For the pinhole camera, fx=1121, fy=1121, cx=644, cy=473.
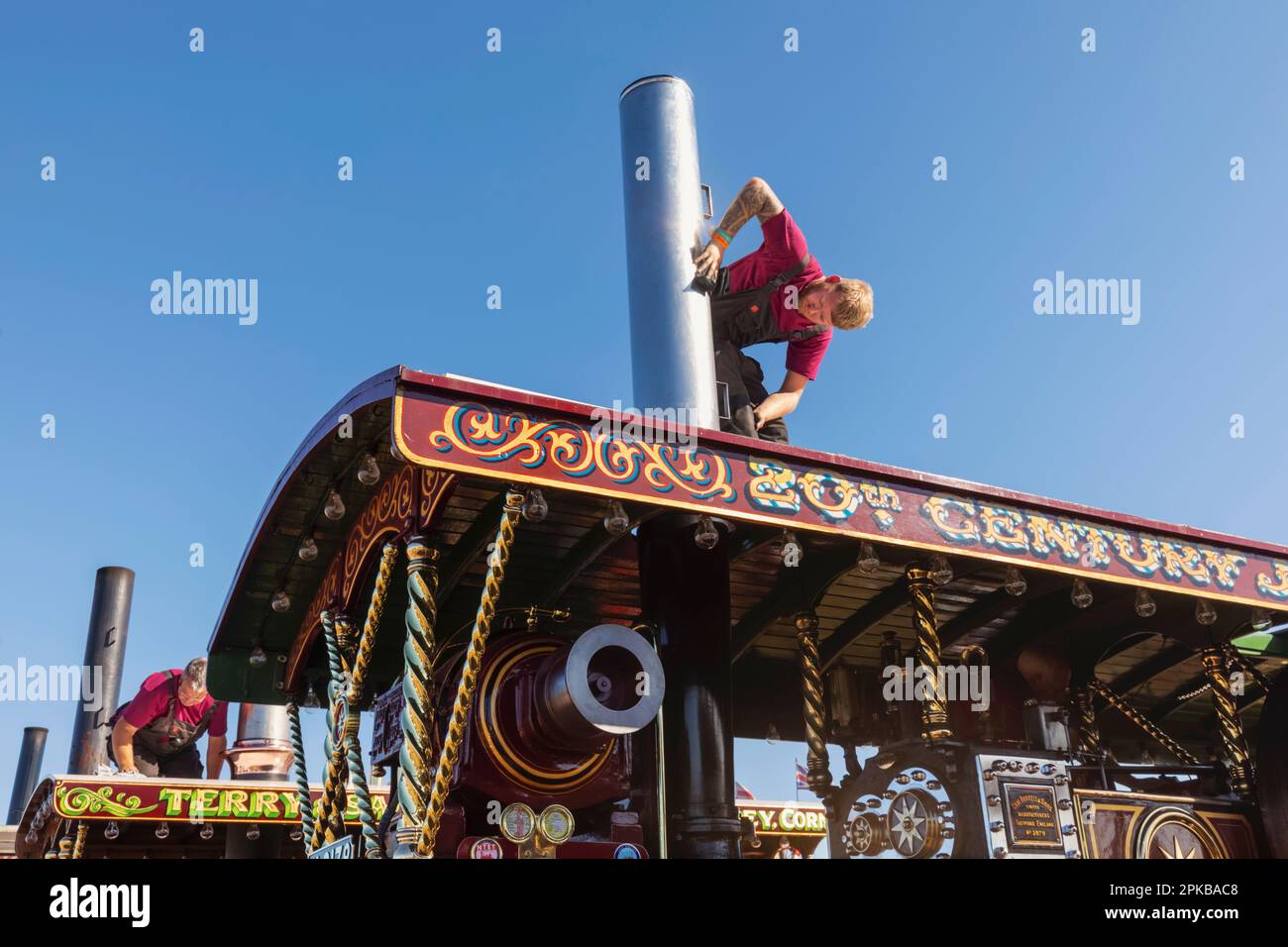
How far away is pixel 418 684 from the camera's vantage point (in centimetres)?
489

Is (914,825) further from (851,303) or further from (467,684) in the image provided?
(851,303)

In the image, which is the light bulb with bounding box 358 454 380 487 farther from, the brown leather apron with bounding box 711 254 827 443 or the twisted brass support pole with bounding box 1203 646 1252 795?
the twisted brass support pole with bounding box 1203 646 1252 795

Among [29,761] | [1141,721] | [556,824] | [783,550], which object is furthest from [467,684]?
[29,761]

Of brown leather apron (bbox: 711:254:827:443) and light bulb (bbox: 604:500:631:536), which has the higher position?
brown leather apron (bbox: 711:254:827:443)

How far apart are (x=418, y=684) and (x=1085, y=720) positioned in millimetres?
4938

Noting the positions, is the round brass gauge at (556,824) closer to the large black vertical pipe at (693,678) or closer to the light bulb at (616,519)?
the large black vertical pipe at (693,678)

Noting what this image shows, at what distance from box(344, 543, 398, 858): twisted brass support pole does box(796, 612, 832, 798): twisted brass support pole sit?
242 cm

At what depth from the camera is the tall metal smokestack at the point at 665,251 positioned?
6.89 meters

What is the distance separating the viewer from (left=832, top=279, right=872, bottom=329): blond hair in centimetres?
737

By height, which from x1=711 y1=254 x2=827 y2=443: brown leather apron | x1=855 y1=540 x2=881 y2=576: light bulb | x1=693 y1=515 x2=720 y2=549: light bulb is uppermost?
x1=711 y1=254 x2=827 y2=443: brown leather apron

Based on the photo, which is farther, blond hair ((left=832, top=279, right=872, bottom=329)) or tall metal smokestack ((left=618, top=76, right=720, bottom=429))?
blond hair ((left=832, top=279, right=872, bottom=329))

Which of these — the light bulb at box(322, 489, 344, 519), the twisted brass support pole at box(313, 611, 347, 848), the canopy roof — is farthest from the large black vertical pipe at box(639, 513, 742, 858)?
the twisted brass support pole at box(313, 611, 347, 848)

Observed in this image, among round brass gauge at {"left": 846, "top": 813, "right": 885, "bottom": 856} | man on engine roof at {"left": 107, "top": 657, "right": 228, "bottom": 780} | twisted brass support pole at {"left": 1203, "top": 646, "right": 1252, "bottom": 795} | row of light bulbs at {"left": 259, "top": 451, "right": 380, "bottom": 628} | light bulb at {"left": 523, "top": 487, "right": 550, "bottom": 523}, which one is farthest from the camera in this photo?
man on engine roof at {"left": 107, "top": 657, "right": 228, "bottom": 780}

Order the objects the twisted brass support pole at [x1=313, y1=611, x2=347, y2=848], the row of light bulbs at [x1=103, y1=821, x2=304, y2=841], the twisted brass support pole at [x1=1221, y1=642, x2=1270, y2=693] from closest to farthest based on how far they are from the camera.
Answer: the twisted brass support pole at [x1=313, y1=611, x2=347, y2=848] < the twisted brass support pole at [x1=1221, y1=642, x2=1270, y2=693] < the row of light bulbs at [x1=103, y1=821, x2=304, y2=841]
